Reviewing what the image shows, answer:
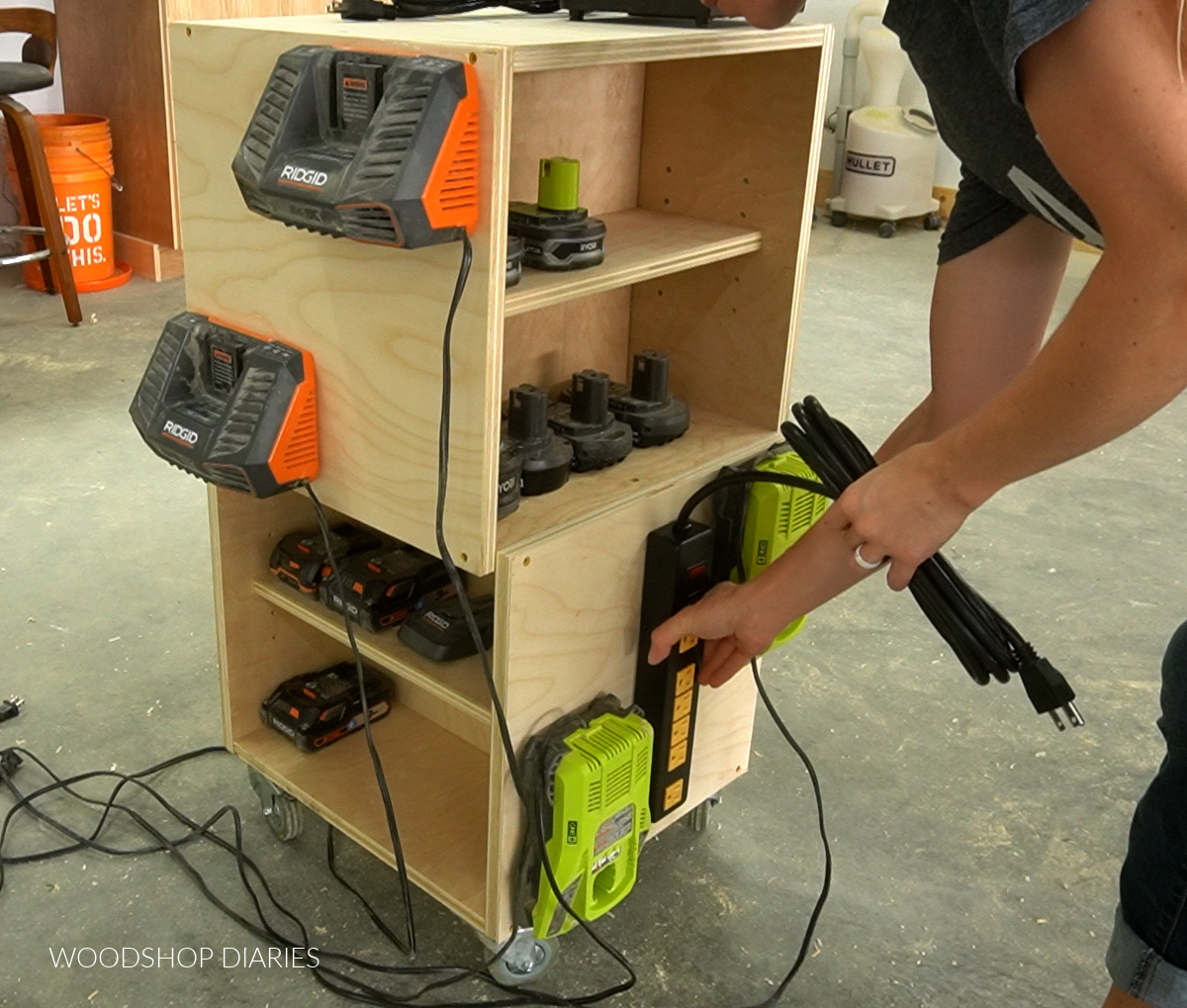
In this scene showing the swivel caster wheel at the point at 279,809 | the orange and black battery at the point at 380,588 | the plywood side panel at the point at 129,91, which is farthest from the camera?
the plywood side panel at the point at 129,91

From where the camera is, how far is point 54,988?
1.31m

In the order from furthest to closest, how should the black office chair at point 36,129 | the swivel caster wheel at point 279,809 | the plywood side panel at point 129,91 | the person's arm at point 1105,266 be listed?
1. the plywood side panel at point 129,91
2. the black office chair at point 36,129
3. the swivel caster wheel at point 279,809
4. the person's arm at point 1105,266

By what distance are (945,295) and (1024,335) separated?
0.08 m

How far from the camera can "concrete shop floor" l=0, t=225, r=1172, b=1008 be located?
1.39 meters

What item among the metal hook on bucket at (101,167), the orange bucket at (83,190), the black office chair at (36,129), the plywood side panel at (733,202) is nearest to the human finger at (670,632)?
the plywood side panel at (733,202)

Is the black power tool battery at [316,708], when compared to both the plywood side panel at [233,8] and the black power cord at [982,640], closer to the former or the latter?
the black power cord at [982,640]

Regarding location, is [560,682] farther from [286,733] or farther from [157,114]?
[157,114]

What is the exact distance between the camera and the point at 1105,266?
0.76 meters

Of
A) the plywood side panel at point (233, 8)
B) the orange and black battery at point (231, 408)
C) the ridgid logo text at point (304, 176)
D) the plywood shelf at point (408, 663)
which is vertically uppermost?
the ridgid logo text at point (304, 176)

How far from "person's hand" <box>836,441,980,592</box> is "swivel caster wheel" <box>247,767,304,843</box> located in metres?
0.85

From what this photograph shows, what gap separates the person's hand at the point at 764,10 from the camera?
97 cm

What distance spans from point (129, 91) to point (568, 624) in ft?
9.85

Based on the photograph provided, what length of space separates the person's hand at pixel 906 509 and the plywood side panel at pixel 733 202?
0.51 m

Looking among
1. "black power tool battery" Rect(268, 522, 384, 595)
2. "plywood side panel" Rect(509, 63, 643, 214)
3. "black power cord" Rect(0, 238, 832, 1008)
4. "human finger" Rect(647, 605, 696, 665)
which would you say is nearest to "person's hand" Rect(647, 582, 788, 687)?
"human finger" Rect(647, 605, 696, 665)
